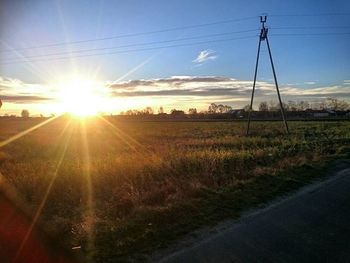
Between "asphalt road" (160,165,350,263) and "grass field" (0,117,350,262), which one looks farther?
"grass field" (0,117,350,262)

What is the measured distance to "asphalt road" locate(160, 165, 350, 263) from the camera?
5668mm

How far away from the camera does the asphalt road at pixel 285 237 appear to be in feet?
18.6

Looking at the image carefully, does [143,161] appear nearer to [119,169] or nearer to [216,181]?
[119,169]

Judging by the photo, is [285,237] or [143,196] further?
[143,196]

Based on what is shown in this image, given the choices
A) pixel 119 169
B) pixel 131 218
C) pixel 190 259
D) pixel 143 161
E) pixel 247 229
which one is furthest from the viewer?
pixel 143 161

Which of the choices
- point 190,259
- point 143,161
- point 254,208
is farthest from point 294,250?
point 143,161

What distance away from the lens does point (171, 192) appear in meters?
10.3

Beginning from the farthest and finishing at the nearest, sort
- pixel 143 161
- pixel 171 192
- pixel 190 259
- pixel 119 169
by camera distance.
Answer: pixel 143 161, pixel 119 169, pixel 171 192, pixel 190 259

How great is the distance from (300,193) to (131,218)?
4.35 metres

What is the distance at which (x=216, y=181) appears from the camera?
455 inches

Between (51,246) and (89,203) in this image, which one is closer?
(51,246)

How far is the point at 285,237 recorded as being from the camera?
654cm

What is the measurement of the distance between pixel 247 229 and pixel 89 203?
13.4ft

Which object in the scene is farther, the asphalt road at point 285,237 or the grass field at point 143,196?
the grass field at point 143,196
